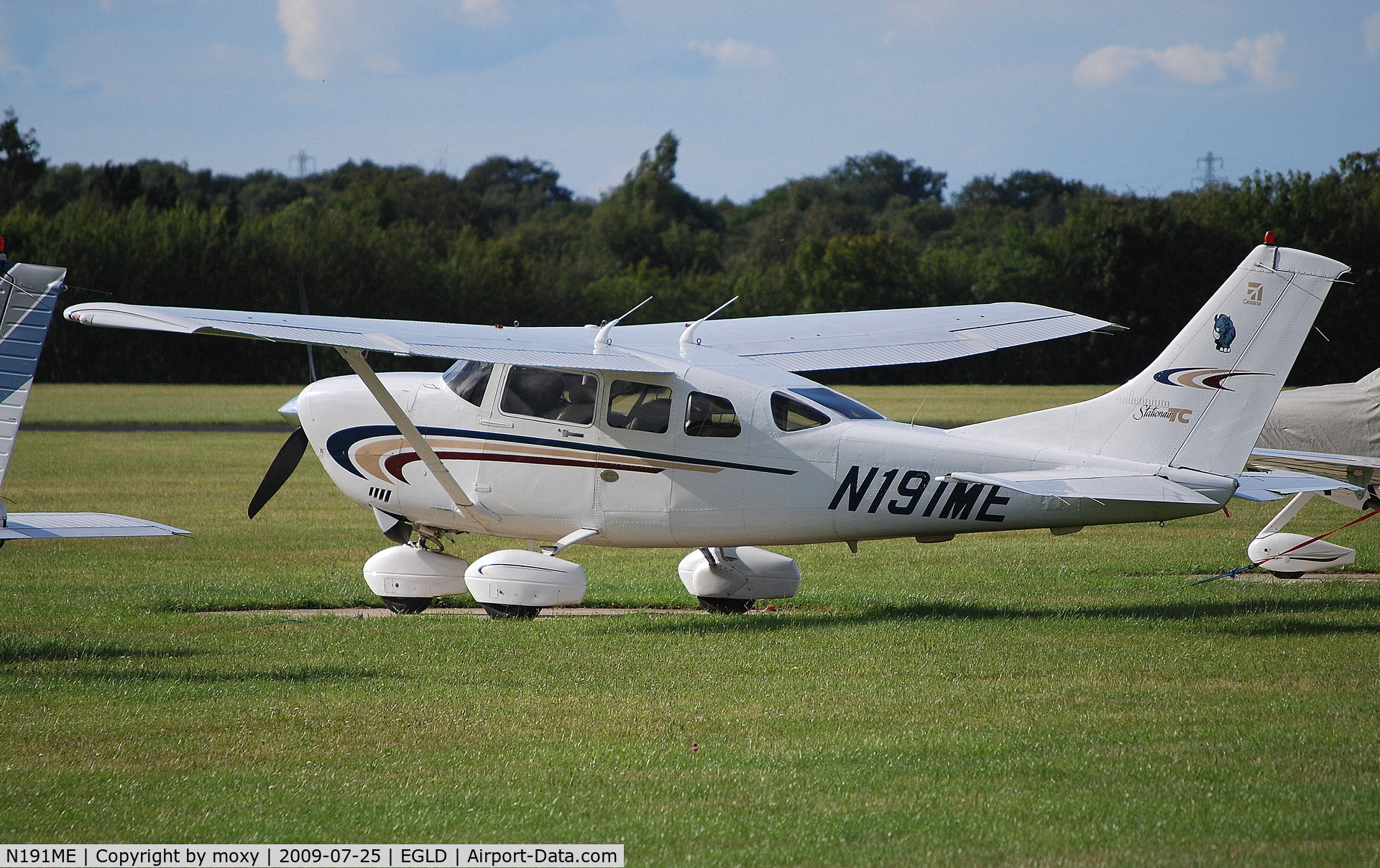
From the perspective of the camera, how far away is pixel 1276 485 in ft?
30.5

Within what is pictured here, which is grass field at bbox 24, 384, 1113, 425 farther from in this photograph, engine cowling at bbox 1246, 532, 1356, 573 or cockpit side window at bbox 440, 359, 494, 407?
cockpit side window at bbox 440, 359, 494, 407

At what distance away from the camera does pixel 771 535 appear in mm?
9719

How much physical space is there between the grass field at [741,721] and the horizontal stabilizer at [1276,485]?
940mm

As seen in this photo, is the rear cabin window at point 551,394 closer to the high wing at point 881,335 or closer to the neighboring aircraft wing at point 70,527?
the high wing at point 881,335

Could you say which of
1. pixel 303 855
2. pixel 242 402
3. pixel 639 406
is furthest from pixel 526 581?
pixel 242 402

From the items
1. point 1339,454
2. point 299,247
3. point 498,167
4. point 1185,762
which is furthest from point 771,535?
point 498,167

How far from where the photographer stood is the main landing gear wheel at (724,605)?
10641 millimetres

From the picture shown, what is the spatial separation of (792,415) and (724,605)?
2017 millimetres

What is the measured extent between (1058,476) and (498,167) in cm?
14164

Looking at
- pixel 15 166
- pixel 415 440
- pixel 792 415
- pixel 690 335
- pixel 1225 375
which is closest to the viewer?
pixel 1225 375

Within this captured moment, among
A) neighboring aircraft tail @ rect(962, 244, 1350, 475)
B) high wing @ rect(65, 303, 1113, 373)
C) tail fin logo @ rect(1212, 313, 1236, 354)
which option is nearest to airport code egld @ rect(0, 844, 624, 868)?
high wing @ rect(65, 303, 1113, 373)

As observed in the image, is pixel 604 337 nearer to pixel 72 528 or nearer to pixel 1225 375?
pixel 72 528

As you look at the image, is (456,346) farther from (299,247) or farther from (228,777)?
(299,247)

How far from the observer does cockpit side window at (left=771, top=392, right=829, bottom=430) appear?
9.58 metres
